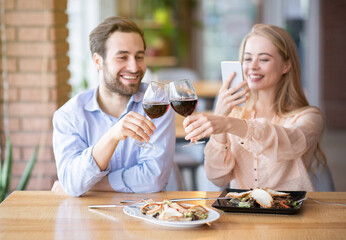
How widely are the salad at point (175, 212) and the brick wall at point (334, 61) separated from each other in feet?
23.3

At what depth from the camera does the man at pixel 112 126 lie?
221 centimetres

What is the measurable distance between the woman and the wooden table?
47 centimetres

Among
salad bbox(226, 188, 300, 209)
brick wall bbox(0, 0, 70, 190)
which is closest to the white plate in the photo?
salad bbox(226, 188, 300, 209)

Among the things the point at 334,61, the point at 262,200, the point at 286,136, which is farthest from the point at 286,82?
the point at 334,61

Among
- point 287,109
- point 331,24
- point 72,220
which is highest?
point 331,24

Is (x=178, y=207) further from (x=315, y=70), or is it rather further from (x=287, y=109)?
(x=315, y=70)

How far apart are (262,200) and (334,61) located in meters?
7.02

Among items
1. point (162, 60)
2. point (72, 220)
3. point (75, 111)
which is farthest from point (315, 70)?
point (72, 220)

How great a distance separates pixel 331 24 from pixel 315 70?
2.46ft

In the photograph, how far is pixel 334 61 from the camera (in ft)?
27.7

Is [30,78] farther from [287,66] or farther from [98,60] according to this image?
[287,66]

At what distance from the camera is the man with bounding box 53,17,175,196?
2209 mm

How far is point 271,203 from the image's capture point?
6.12ft

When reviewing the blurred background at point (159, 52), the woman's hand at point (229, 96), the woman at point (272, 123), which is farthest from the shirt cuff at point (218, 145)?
the blurred background at point (159, 52)
